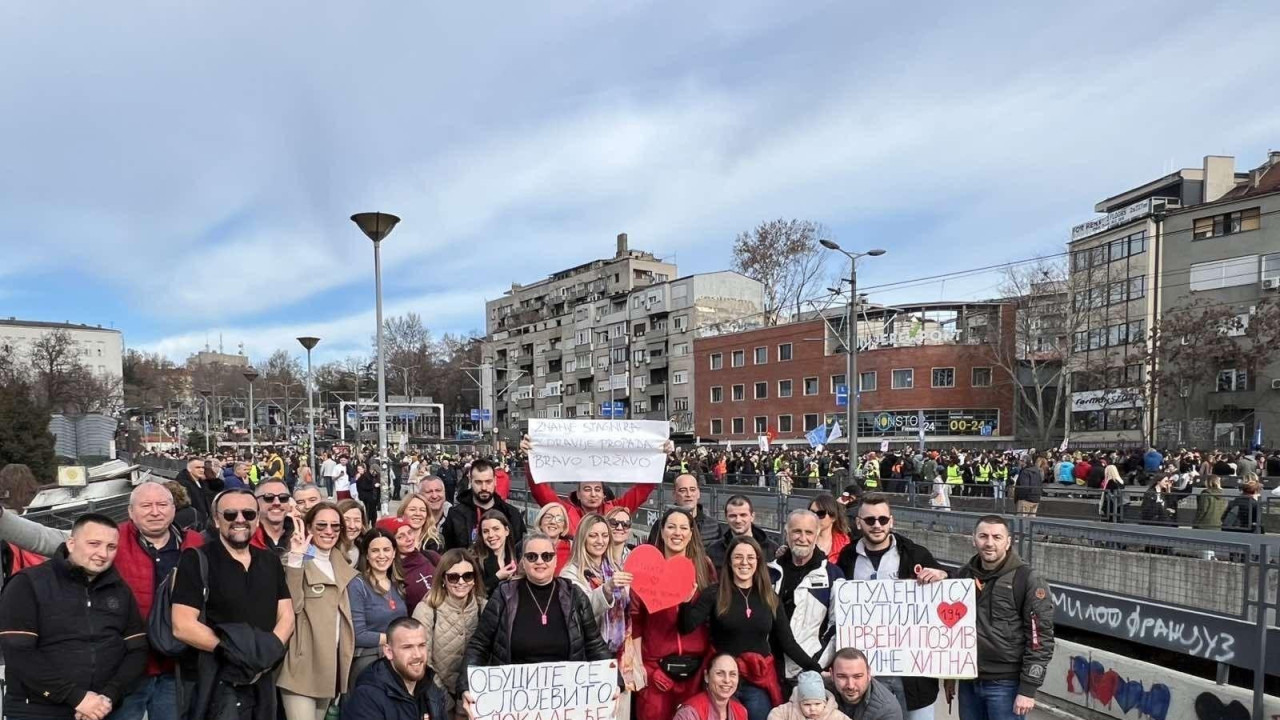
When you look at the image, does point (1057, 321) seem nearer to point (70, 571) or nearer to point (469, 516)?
point (469, 516)

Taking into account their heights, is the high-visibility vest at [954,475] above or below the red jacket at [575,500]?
below

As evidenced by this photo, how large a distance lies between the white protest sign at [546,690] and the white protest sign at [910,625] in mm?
1501

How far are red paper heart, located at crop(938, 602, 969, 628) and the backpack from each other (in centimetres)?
420

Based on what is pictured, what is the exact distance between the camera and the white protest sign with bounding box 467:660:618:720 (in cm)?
432

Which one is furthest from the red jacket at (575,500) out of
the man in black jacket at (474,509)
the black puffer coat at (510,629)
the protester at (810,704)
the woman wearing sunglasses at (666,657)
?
the protester at (810,704)

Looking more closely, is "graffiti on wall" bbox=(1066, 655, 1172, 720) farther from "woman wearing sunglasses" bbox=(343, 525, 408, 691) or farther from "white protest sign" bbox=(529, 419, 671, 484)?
"woman wearing sunglasses" bbox=(343, 525, 408, 691)

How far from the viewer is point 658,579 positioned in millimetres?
4648

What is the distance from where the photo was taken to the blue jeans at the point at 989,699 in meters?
4.77

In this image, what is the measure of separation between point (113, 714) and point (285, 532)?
1.49m

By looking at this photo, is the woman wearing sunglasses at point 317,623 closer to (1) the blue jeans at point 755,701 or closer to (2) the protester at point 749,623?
(2) the protester at point 749,623

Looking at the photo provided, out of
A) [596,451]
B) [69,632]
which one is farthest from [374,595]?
[596,451]

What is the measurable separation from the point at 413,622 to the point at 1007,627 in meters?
3.42

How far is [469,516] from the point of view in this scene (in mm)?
6793

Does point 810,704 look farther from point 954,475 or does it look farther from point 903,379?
point 903,379
